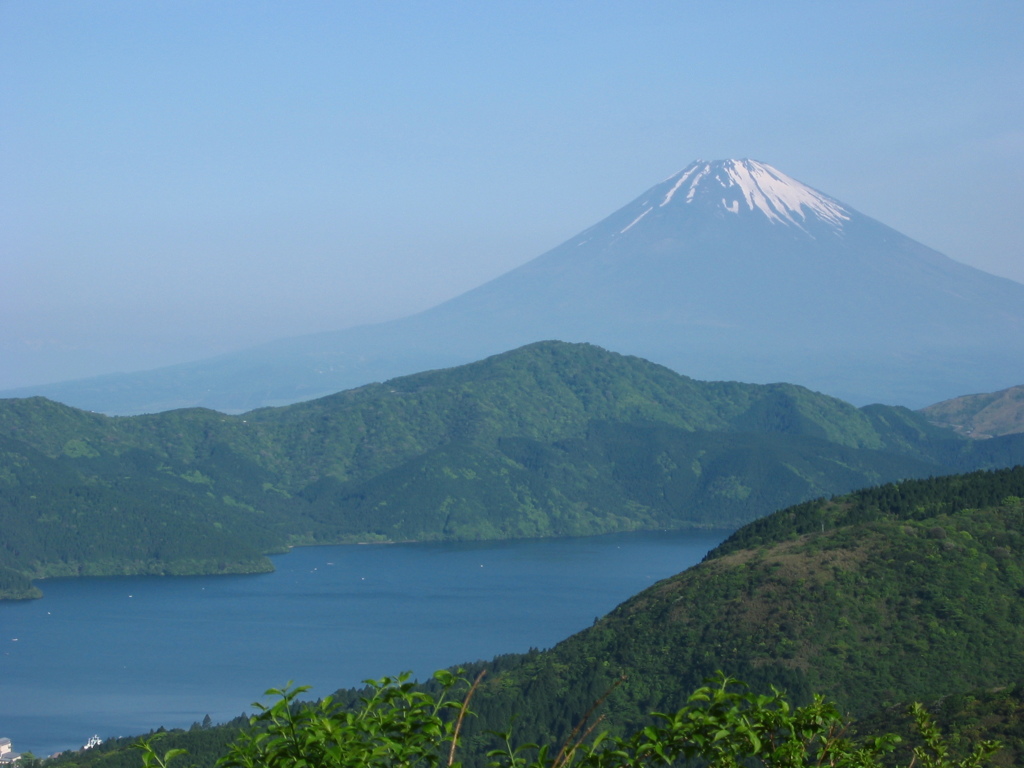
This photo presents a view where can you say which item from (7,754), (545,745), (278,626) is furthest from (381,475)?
(545,745)

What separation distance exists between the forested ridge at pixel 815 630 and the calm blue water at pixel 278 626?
1743cm

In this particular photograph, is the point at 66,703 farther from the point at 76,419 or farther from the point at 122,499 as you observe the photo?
the point at 76,419

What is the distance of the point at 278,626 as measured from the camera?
9956cm

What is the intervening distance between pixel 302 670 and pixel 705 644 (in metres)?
34.1

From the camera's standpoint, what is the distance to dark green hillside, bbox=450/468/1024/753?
5147 cm

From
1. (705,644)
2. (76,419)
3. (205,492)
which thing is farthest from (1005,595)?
(76,419)

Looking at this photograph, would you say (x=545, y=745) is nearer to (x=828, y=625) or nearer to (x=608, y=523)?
(x=828, y=625)

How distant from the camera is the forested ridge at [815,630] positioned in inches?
2010

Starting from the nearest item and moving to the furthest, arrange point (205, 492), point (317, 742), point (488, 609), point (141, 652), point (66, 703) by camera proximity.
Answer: point (317, 742) → point (66, 703) → point (141, 652) → point (488, 609) → point (205, 492)

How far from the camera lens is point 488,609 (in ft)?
346

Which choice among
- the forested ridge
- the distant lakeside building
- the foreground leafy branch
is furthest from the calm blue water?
the foreground leafy branch

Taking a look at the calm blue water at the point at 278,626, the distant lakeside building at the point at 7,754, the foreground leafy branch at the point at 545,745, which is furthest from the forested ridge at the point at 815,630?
the foreground leafy branch at the point at 545,745

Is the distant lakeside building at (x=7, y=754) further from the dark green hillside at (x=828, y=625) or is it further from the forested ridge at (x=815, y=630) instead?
the dark green hillside at (x=828, y=625)

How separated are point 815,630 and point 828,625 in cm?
62
